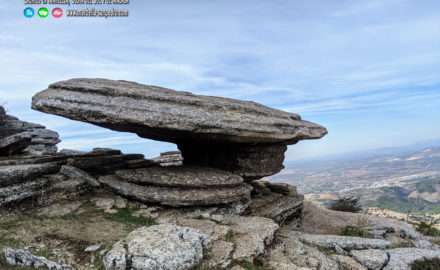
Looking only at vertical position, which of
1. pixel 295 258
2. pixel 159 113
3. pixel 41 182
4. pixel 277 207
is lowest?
pixel 295 258

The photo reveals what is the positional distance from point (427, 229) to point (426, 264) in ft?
26.5

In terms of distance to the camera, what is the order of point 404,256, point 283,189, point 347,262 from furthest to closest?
point 283,189
point 404,256
point 347,262

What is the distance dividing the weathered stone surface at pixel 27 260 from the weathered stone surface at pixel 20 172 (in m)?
4.63

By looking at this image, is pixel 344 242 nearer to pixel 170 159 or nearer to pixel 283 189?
pixel 283 189

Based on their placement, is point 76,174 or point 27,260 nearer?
point 27,260

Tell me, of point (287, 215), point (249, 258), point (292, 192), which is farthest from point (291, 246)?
point (292, 192)

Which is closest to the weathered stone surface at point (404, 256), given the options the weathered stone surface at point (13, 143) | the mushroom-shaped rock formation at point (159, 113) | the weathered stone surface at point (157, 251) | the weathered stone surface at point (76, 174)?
the weathered stone surface at point (157, 251)

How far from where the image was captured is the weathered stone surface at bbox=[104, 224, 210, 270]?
6871 millimetres

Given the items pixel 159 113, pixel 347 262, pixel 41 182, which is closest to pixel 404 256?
pixel 347 262

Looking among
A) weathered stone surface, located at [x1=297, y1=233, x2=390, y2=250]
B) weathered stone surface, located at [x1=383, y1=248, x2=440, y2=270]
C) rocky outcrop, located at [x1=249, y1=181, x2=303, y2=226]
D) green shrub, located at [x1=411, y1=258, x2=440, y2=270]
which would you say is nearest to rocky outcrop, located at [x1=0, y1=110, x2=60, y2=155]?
rocky outcrop, located at [x1=249, y1=181, x2=303, y2=226]

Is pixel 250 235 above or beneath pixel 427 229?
above

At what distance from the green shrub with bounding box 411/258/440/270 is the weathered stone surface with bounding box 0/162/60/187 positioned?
14372mm

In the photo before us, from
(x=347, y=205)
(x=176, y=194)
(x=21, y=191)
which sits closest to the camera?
(x=21, y=191)

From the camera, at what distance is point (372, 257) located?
10.3m
